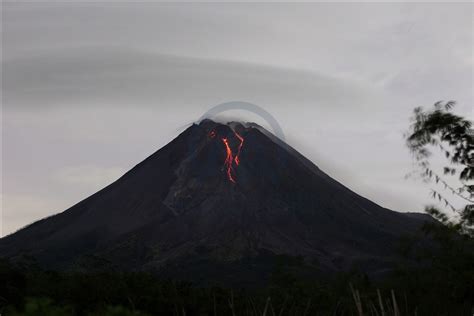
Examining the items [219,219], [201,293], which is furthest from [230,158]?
[201,293]

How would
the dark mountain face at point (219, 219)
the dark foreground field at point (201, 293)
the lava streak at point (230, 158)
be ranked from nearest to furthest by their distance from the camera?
1. the dark foreground field at point (201, 293)
2. the dark mountain face at point (219, 219)
3. the lava streak at point (230, 158)

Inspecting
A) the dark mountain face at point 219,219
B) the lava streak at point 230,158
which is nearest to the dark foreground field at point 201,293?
the dark mountain face at point 219,219

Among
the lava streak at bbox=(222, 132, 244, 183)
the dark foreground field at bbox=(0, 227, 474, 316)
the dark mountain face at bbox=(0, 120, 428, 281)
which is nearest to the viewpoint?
the dark foreground field at bbox=(0, 227, 474, 316)

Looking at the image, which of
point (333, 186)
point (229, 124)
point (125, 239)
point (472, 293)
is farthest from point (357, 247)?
point (472, 293)

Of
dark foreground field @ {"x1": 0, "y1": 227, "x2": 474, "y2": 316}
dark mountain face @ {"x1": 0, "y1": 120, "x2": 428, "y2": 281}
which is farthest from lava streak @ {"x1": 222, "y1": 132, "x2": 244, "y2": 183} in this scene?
dark foreground field @ {"x1": 0, "y1": 227, "x2": 474, "y2": 316}

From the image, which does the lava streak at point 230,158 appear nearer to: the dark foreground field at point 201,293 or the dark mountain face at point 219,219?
the dark mountain face at point 219,219

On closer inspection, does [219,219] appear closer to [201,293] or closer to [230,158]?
[230,158]

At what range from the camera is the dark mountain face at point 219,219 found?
315 ft

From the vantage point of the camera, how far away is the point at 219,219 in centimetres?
10906

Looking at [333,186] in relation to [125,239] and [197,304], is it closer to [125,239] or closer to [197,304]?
[125,239]

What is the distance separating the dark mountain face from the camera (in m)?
95.9

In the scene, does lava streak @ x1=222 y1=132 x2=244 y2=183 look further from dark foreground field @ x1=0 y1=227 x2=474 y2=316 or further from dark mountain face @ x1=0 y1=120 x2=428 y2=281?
dark foreground field @ x1=0 y1=227 x2=474 y2=316

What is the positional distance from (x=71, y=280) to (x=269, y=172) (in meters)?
104

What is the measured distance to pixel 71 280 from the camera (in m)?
19.5
